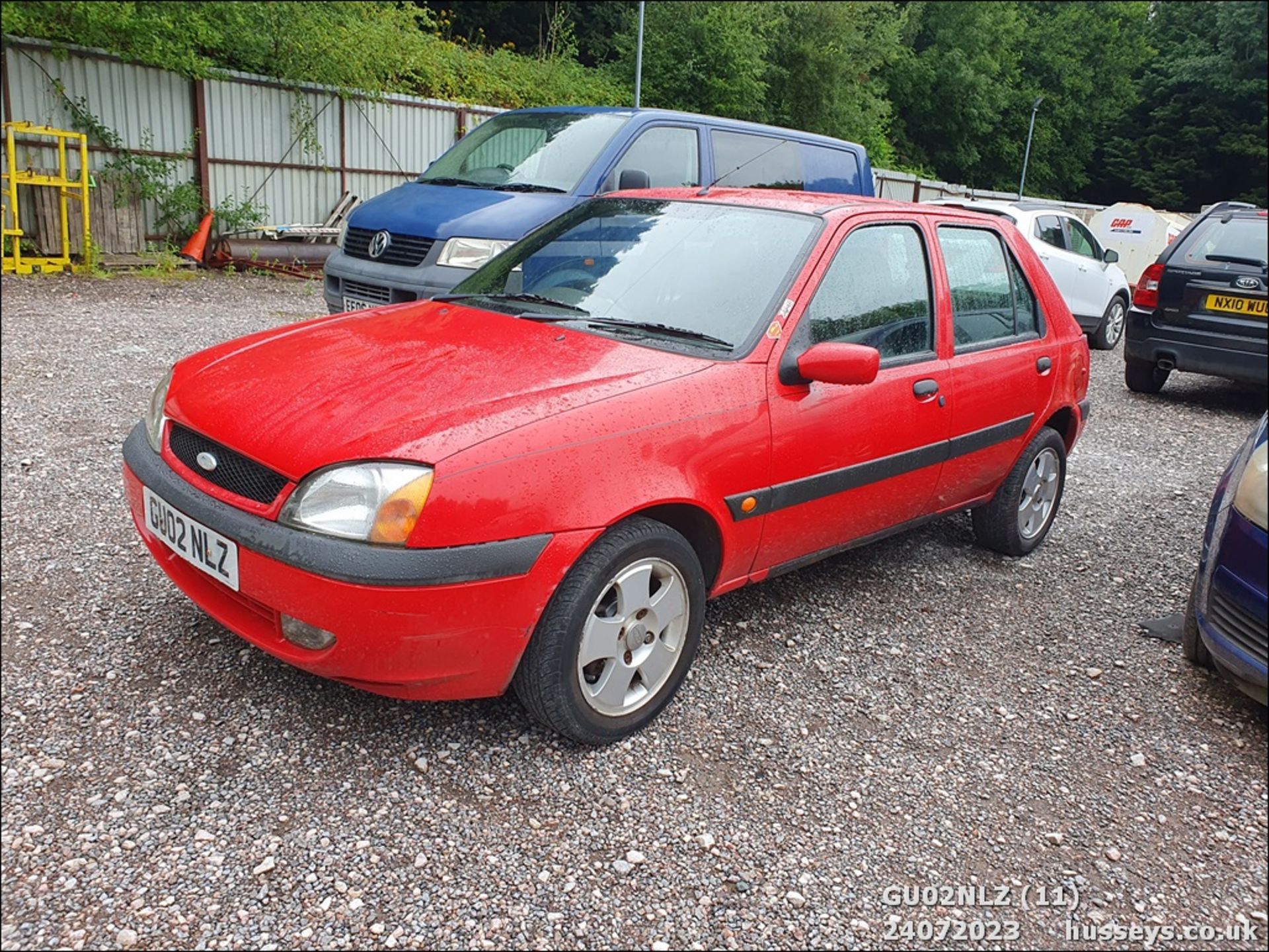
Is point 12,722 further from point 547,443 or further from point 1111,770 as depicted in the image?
point 1111,770

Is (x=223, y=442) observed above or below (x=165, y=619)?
above

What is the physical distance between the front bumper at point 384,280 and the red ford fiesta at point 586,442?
2.72 metres

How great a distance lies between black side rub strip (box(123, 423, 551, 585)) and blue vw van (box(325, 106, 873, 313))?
4201mm

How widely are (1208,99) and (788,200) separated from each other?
1.40m

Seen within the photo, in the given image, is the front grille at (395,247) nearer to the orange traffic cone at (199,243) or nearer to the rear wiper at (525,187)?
the rear wiper at (525,187)

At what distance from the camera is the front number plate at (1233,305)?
7258 mm

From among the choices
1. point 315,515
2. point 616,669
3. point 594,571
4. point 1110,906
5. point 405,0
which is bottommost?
point 1110,906

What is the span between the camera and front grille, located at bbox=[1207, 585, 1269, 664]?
2877 mm

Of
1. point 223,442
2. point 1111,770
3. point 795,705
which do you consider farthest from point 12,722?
point 1111,770

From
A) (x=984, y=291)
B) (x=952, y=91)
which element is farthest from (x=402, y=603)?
(x=952, y=91)

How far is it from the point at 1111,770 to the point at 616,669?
1.49m

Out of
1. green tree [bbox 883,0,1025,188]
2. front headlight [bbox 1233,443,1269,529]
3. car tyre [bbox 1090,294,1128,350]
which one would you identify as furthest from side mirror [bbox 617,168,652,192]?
green tree [bbox 883,0,1025,188]

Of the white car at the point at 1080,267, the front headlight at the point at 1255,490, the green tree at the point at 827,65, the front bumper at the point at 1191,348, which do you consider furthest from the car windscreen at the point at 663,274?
the green tree at the point at 827,65

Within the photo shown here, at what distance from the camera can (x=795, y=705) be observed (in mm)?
3184
